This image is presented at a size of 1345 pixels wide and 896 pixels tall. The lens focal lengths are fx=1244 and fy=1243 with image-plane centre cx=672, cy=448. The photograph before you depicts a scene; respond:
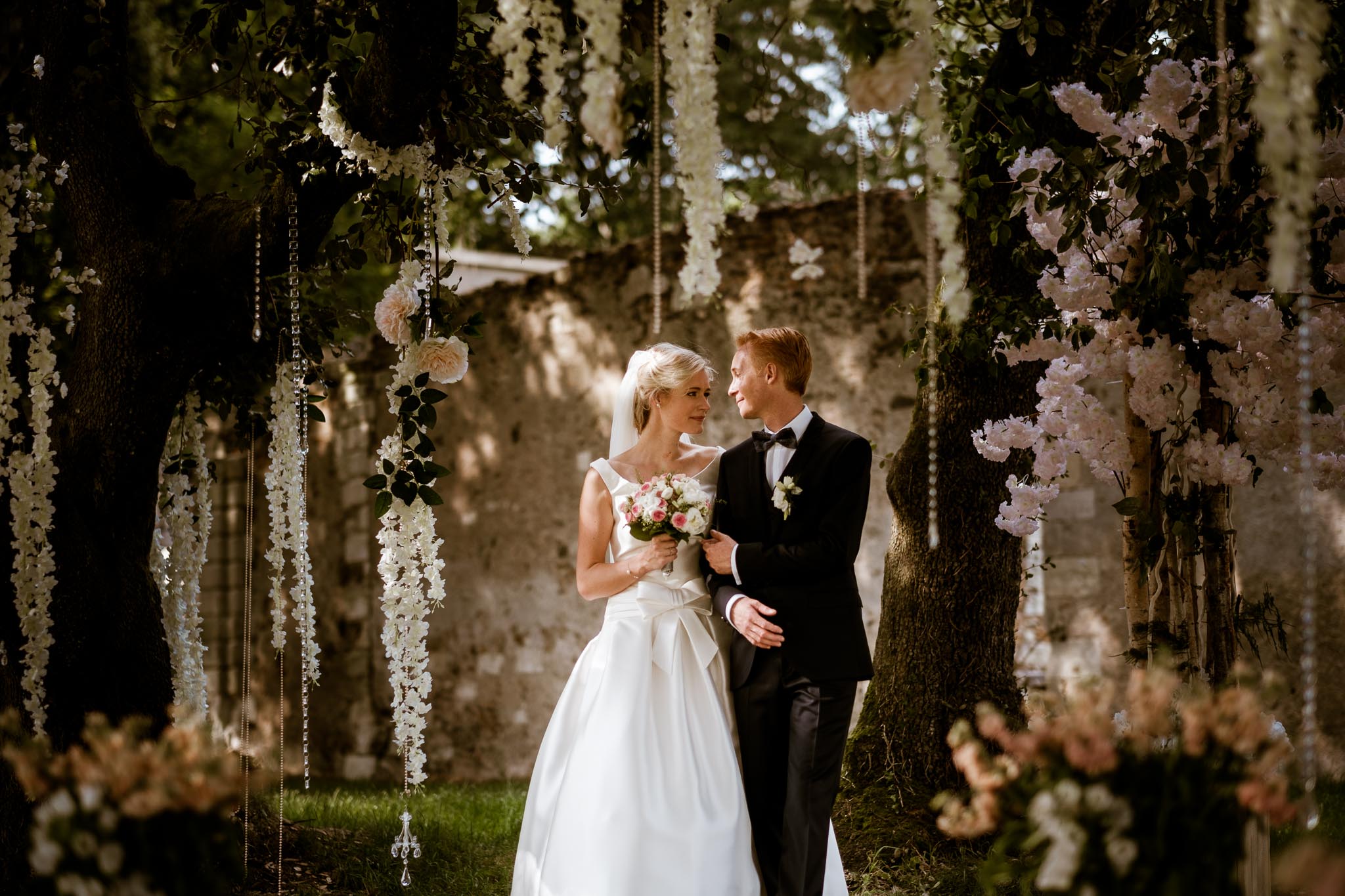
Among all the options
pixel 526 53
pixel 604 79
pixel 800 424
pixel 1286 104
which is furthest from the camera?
pixel 800 424

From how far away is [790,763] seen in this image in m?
3.47

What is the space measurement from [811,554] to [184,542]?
7.94 ft

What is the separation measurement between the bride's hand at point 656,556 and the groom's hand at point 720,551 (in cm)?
10

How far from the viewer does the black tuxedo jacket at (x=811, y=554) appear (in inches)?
137

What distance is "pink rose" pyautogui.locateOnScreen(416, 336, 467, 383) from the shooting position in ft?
12.0

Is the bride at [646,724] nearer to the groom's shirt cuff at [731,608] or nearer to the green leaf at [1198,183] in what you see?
the groom's shirt cuff at [731,608]

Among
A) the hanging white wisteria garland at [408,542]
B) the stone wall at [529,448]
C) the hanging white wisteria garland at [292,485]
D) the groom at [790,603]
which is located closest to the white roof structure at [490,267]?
the stone wall at [529,448]

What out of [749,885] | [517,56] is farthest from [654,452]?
[517,56]

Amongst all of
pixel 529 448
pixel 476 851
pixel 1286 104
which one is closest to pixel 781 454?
pixel 1286 104

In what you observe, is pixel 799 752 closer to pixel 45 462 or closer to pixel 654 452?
pixel 654 452

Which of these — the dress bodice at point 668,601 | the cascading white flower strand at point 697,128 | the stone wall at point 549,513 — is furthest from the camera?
the stone wall at point 549,513

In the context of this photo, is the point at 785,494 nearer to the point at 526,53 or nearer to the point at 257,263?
the point at 526,53

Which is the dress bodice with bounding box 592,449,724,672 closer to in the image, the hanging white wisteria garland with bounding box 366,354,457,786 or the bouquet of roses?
the bouquet of roses

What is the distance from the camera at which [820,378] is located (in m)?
6.93
